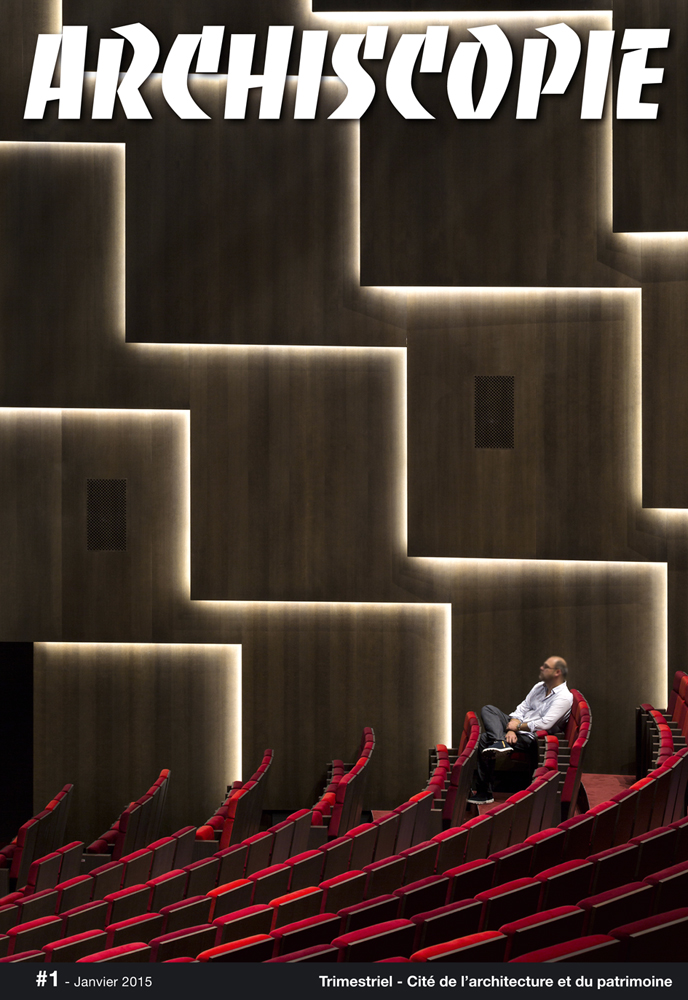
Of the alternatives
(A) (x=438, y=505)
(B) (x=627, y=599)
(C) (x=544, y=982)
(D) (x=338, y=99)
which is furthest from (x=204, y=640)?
(C) (x=544, y=982)

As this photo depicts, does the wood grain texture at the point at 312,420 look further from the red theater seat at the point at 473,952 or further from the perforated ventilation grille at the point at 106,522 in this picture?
the red theater seat at the point at 473,952

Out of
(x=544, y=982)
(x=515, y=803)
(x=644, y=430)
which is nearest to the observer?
(x=544, y=982)

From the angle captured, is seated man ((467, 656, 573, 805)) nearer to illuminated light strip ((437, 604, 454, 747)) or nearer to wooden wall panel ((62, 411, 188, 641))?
illuminated light strip ((437, 604, 454, 747))

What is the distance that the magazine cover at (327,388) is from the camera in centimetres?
169

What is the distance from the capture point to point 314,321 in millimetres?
1727

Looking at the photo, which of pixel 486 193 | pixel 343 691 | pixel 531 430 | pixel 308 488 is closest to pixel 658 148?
pixel 486 193

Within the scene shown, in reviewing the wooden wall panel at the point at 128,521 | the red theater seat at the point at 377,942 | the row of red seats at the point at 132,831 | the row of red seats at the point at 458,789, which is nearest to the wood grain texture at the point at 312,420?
the wooden wall panel at the point at 128,521

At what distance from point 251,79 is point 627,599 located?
1.11 meters

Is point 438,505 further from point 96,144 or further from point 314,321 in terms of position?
point 96,144

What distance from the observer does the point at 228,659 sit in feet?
5.72

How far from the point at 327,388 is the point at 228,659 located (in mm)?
508

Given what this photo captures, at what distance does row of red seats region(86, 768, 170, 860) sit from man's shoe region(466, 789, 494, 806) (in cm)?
48

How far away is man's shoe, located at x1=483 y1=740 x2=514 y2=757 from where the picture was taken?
1391 mm

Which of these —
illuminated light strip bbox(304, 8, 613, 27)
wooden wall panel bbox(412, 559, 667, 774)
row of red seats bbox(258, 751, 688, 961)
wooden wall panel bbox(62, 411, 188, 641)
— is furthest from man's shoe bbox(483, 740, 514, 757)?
illuminated light strip bbox(304, 8, 613, 27)
